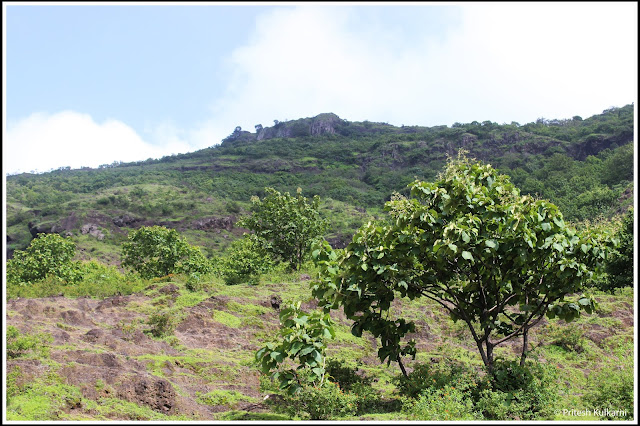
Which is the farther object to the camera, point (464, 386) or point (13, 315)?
point (13, 315)

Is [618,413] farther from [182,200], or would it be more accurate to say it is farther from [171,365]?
[182,200]

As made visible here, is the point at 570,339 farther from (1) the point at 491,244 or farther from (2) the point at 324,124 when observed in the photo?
(2) the point at 324,124

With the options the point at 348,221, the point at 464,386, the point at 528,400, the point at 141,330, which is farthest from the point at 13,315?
the point at 348,221

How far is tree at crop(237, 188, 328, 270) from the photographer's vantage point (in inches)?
846

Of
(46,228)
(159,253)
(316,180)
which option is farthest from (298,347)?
(316,180)

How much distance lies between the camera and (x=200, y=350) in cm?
1068

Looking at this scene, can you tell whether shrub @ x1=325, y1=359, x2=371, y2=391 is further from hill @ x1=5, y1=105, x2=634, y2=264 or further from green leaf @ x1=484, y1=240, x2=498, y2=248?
hill @ x1=5, y1=105, x2=634, y2=264

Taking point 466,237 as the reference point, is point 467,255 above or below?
below

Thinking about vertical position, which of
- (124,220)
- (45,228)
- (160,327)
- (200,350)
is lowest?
(200,350)

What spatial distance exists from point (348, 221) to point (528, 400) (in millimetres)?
71604

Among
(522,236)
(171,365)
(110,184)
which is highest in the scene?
(110,184)

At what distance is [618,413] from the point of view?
6184 millimetres

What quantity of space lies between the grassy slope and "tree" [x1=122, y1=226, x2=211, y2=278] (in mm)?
7685

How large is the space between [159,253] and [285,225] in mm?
7830
